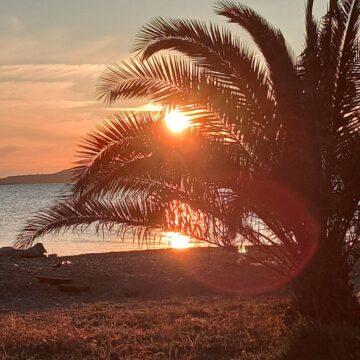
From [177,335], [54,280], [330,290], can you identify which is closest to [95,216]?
[177,335]

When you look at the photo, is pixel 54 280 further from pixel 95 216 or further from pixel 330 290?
pixel 330 290

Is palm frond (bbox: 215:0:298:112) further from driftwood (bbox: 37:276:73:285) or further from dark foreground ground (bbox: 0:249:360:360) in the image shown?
driftwood (bbox: 37:276:73:285)

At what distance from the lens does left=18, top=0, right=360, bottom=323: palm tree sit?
841cm

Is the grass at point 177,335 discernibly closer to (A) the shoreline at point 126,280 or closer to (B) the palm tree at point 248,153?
(B) the palm tree at point 248,153

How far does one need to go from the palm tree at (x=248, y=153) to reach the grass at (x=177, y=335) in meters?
1.11

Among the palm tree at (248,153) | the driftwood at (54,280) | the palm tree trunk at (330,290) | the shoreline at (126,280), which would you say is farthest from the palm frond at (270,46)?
the driftwood at (54,280)

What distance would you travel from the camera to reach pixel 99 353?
8211 mm

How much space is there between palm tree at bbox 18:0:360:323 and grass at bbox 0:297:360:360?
1.11 metres

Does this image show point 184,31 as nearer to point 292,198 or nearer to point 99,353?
point 292,198

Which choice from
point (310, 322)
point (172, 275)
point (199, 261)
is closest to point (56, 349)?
point (310, 322)

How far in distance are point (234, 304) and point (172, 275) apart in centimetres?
571

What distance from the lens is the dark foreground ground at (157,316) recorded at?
8070mm

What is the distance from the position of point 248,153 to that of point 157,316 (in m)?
4.02

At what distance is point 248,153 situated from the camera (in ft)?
28.1
